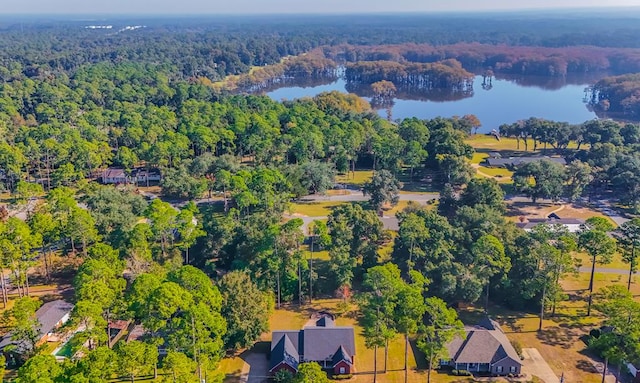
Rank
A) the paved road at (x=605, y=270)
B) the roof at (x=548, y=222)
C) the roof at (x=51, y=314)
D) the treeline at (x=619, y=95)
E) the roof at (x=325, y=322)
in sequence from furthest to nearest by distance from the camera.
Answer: the treeline at (x=619, y=95) < the roof at (x=548, y=222) < the paved road at (x=605, y=270) < the roof at (x=325, y=322) < the roof at (x=51, y=314)

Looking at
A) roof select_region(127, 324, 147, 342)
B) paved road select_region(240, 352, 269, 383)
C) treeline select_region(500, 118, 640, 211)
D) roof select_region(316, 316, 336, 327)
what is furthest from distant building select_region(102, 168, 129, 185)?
treeline select_region(500, 118, 640, 211)

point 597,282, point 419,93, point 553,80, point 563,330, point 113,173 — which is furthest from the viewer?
point 553,80

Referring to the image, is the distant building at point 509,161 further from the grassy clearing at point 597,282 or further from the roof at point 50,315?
the roof at point 50,315

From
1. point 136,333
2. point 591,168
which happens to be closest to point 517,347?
point 136,333

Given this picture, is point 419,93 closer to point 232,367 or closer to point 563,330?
point 563,330

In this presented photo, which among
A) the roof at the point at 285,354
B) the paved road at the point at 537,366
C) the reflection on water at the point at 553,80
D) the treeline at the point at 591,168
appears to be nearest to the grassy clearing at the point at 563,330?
the paved road at the point at 537,366

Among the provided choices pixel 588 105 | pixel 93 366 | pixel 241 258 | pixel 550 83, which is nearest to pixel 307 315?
pixel 241 258

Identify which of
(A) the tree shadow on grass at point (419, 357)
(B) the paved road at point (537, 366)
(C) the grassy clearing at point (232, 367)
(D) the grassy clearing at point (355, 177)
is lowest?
(B) the paved road at point (537, 366)
